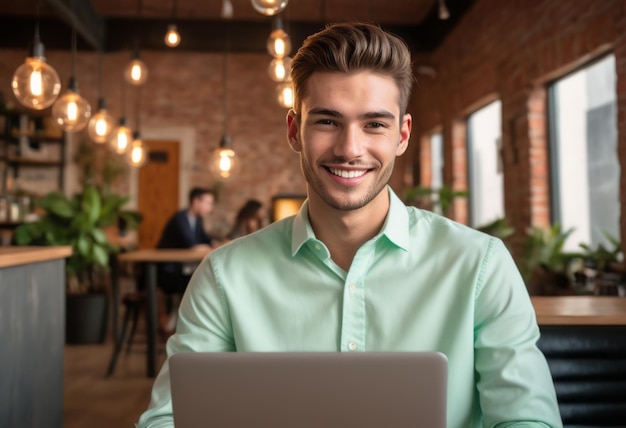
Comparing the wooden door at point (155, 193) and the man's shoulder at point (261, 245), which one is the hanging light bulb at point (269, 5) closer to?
the man's shoulder at point (261, 245)

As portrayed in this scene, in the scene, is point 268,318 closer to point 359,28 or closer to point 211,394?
point 211,394

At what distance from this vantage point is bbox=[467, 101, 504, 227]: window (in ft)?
20.9

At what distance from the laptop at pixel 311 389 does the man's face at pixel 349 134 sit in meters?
0.47

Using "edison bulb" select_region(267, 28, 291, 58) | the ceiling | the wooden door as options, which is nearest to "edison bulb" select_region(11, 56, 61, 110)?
"edison bulb" select_region(267, 28, 291, 58)

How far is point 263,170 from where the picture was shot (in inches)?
364

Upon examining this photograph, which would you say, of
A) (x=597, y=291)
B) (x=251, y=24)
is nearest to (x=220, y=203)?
(x=251, y=24)

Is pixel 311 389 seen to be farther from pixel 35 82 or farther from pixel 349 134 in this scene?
pixel 35 82

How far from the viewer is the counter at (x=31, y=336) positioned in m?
2.40

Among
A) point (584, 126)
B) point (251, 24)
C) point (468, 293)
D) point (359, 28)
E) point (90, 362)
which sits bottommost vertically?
point (90, 362)

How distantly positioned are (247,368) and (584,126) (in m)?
4.39

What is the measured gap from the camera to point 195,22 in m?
7.37

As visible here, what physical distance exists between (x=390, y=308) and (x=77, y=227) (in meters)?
4.83

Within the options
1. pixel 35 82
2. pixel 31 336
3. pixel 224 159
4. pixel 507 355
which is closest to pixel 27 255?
pixel 31 336

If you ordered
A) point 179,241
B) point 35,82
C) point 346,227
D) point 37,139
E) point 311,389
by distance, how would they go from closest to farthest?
1. point 311,389
2. point 346,227
3. point 35,82
4. point 179,241
5. point 37,139
